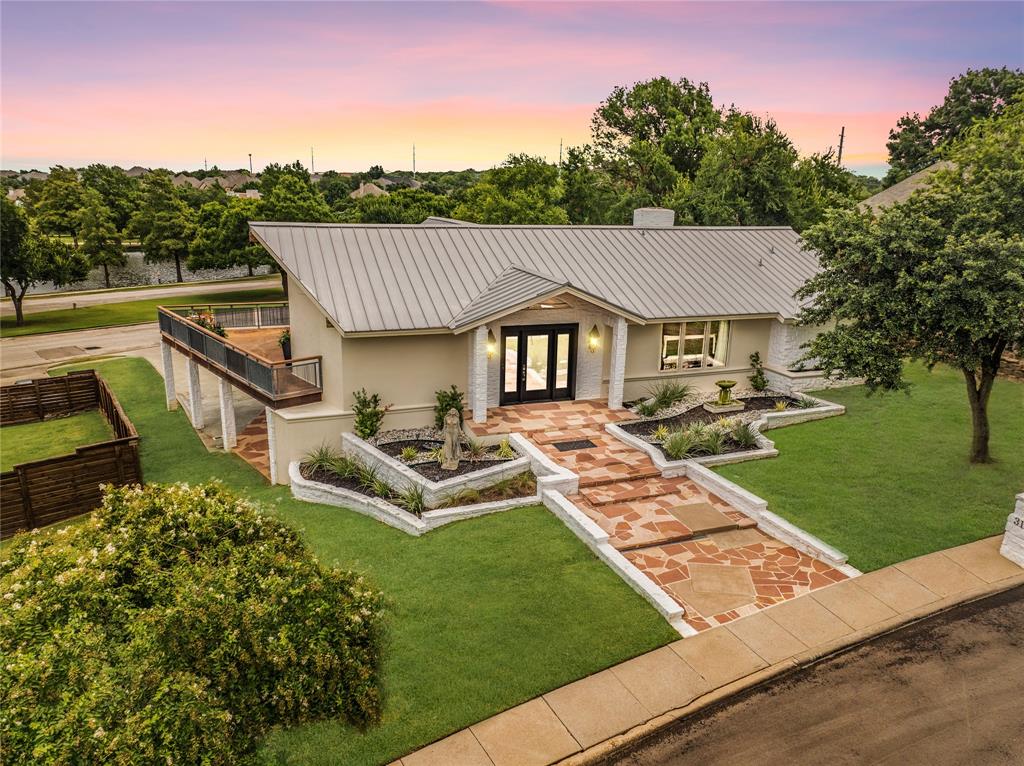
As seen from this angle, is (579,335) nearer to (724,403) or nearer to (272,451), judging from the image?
(724,403)

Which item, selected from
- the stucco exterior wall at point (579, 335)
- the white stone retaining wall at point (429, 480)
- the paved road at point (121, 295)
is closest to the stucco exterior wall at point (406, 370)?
the stucco exterior wall at point (579, 335)

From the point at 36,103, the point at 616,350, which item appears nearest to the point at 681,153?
the point at 616,350

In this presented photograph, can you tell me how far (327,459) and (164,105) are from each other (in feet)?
65.2

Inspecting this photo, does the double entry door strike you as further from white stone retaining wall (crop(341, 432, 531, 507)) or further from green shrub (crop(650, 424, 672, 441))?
white stone retaining wall (crop(341, 432, 531, 507))

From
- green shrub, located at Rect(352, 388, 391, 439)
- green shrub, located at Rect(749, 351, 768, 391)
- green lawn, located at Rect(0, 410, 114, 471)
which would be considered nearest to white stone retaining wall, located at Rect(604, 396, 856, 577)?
green shrub, located at Rect(749, 351, 768, 391)

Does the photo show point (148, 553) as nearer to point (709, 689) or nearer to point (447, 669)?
point (447, 669)

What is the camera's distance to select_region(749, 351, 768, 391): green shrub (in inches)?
805

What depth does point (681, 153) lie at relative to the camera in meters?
Result: 51.0

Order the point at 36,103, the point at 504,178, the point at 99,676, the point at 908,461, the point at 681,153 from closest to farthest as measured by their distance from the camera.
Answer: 1. the point at 99,676
2. the point at 908,461
3. the point at 36,103
4. the point at 504,178
5. the point at 681,153

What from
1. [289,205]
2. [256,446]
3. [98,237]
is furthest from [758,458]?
[98,237]

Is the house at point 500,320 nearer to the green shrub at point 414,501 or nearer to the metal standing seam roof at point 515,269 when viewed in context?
the metal standing seam roof at point 515,269

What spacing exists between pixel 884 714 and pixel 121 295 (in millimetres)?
58923

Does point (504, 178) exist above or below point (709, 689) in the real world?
above

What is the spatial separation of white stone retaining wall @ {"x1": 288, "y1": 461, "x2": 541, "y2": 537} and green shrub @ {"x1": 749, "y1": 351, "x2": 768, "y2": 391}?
399 inches
